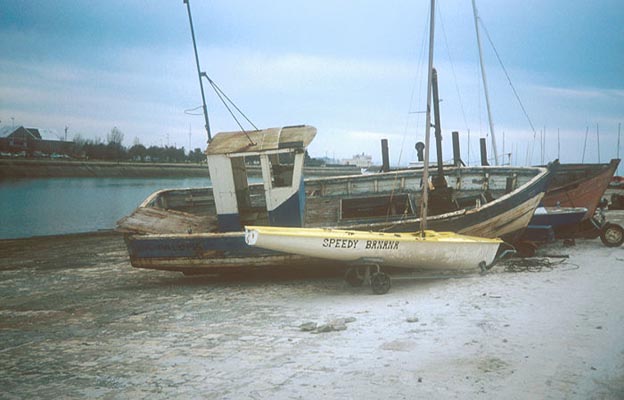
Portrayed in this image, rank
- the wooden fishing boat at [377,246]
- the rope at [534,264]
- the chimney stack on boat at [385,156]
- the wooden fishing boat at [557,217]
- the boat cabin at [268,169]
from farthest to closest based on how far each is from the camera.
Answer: the chimney stack on boat at [385,156]
the wooden fishing boat at [557,217]
the boat cabin at [268,169]
the rope at [534,264]
the wooden fishing boat at [377,246]

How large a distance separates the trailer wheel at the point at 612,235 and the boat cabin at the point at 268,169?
8.12 m

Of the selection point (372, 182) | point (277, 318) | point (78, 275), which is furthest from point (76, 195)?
point (277, 318)

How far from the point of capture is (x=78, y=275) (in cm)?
1180

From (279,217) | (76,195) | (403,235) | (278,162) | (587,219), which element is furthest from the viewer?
(76,195)

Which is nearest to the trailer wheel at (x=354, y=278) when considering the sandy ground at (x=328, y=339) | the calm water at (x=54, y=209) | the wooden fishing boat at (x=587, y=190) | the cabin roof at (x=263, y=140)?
the sandy ground at (x=328, y=339)

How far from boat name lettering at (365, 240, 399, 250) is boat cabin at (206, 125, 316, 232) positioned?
2217mm

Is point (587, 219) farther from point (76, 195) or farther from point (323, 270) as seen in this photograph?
point (76, 195)

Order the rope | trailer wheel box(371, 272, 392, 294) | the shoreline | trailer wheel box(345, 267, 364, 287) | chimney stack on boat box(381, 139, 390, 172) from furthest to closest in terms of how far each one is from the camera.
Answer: the shoreline → chimney stack on boat box(381, 139, 390, 172) → the rope → trailer wheel box(345, 267, 364, 287) → trailer wheel box(371, 272, 392, 294)

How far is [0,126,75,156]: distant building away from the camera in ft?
294

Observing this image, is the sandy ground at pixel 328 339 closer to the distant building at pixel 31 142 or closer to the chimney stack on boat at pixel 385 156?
the chimney stack on boat at pixel 385 156

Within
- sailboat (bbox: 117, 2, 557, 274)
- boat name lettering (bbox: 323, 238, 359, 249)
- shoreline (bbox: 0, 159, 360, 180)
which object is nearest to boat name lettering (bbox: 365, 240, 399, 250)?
boat name lettering (bbox: 323, 238, 359, 249)

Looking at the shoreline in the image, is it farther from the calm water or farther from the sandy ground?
the sandy ground

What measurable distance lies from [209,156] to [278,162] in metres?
1.53

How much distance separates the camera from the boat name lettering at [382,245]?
7312 millimetres
